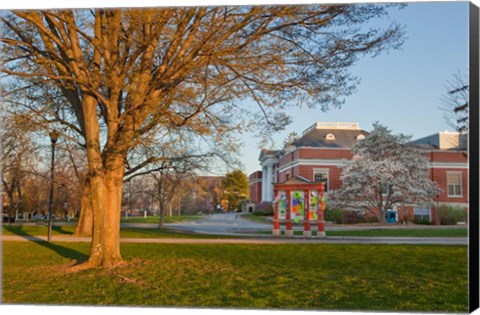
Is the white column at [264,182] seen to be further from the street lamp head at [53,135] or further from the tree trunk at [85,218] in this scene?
the tree trunk at [85,218]

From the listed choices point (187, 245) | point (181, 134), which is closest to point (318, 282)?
point (181, 134)

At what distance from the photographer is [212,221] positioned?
21.8 meters

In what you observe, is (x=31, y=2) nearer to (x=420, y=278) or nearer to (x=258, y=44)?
(x=258, y=44)

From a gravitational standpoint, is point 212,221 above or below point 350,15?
below

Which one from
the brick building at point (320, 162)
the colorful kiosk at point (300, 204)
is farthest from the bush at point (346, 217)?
the colorful kiosk at point (300, 204)

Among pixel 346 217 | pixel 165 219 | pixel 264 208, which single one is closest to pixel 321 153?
pixel 346 217

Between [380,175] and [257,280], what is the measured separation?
16.0m

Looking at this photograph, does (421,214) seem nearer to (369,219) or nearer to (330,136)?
(369,219)

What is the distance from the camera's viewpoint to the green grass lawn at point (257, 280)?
277 inches

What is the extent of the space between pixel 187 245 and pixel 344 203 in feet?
30.7

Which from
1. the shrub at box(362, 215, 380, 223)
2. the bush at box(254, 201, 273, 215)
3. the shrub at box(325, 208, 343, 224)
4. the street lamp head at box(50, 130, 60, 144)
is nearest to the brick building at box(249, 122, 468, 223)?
the bush at box(254, 201, 273, 215)

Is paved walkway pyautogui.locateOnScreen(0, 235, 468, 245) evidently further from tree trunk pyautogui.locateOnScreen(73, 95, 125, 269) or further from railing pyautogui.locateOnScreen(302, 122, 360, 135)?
tree trunk pyautogui.locateOnScreen(73, 95, 125, 269)

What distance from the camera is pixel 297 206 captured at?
17828 mm

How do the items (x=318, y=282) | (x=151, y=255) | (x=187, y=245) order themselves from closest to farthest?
(x=318, y=282) → (x=151, y=255) → (x=187, y=245)
